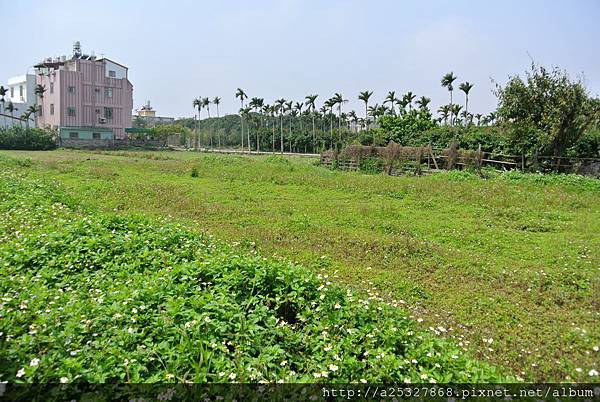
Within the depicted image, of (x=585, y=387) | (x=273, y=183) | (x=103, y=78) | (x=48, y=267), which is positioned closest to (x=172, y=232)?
(x=48, y=267)

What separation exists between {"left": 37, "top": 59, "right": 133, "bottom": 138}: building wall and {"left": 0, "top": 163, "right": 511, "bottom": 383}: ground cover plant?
54.6m

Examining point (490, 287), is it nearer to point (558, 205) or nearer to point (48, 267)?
point (48, 267)

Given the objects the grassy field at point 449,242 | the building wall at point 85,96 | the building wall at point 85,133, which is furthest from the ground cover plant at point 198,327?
the building wall at point 85,96

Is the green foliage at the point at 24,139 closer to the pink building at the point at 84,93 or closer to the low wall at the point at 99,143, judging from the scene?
the low wall at the point at 99,143

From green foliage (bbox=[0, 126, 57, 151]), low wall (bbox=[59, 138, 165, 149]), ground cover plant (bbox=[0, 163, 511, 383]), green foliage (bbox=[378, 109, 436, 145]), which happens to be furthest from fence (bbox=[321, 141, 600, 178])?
low wall (bbox=[59, 138, 165, 149])

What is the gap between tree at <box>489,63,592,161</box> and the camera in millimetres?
20797

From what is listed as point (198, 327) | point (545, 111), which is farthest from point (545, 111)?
point (198, 327)

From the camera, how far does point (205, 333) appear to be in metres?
3.63

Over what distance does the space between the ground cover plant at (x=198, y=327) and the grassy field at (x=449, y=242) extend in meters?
0.85

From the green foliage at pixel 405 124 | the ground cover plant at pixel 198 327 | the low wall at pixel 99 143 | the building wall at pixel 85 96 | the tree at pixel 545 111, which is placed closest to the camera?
the ground cover plant at pixel 198 327

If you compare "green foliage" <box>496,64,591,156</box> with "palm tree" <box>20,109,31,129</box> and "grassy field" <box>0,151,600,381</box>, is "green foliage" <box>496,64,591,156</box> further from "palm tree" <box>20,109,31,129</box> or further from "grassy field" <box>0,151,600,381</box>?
"palm tree" <box>20,109,31,129</box>

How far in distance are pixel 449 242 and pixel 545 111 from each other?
16.8 meters

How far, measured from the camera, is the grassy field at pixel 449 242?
467 centimetres

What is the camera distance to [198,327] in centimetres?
362
